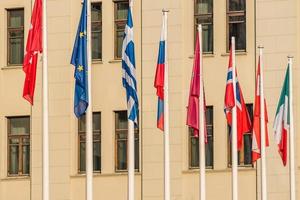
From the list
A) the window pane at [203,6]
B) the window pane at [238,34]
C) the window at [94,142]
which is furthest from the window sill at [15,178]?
the window pane at [238,34]

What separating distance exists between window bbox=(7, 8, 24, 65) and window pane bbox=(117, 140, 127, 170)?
547 centimetres

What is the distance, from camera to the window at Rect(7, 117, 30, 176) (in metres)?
49.9

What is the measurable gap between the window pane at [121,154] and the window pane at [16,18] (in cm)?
647

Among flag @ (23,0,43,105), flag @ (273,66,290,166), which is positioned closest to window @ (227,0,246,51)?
flag @ (273,66,290,166)

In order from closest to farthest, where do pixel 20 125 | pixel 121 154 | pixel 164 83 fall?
1. pixel 164 83
2. pixel 121 154
3. pixel 20 125

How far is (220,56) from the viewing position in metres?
47.2

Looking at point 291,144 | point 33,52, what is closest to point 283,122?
point 291,144

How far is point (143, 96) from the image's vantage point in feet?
157

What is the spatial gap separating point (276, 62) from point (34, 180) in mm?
10548

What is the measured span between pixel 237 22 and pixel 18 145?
10077 millimetres

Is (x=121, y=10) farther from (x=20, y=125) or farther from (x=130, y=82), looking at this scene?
(x=130, y=82)

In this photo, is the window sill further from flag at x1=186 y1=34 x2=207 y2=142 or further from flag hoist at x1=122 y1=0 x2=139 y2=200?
flag hoist at x1=122 y1=0 x2=139 y2=200

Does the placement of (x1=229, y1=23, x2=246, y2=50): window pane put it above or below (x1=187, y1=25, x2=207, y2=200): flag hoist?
above

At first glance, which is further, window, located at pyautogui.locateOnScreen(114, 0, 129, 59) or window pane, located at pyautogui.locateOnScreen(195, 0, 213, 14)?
window, located at pyautogui.locateOnScreen(114, 0, 129, 59)
